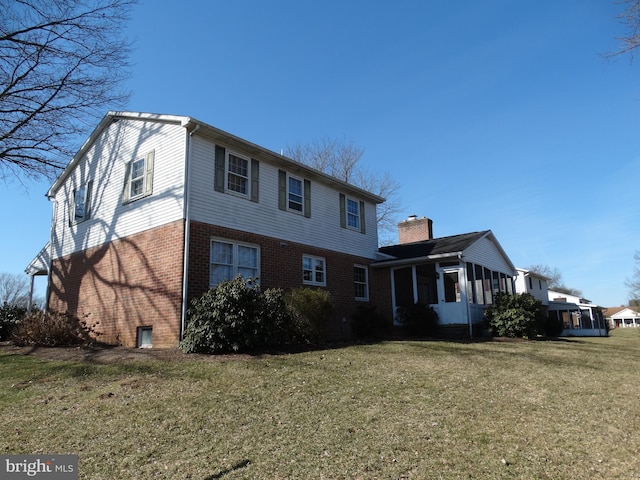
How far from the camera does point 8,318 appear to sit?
612 inches

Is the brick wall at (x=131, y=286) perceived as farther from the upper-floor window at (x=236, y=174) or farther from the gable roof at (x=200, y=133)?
the gable roof at (x=200, y=133)

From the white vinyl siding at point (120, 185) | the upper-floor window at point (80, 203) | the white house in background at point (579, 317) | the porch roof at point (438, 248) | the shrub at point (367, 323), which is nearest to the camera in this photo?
the white vinyl siding at point (120, 185)

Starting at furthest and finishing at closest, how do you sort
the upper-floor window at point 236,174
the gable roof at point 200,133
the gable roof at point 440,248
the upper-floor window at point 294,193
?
the gable roof at point 440,248, the upper-floor window at point 294,193, the upper-floor window at point 236,174, the gable roof at point 200,133

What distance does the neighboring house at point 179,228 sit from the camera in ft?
39.1

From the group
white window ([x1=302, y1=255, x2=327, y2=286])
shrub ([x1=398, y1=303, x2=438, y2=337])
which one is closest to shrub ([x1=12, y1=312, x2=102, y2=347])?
white window ([x1=302, y1=255, x2=327, y2=286])

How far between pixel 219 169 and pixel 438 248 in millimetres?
10077

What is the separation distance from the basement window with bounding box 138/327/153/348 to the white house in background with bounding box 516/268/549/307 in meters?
26.3

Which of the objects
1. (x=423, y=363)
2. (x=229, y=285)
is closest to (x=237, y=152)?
(x=229, y=285)

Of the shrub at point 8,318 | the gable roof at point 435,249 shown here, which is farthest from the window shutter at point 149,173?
the gable roof at point 435,249

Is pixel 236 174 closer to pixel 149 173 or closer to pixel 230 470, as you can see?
pixel 149 173

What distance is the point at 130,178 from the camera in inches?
546

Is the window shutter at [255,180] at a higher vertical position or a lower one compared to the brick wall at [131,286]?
higher

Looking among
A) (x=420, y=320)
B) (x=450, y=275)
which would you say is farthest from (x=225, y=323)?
(x=450, y=275)

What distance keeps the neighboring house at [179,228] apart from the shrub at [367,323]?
0.37 metres
